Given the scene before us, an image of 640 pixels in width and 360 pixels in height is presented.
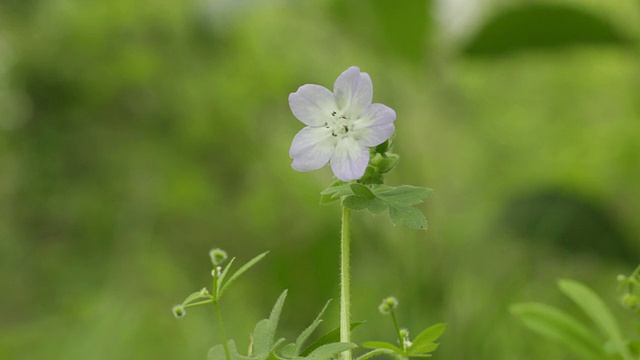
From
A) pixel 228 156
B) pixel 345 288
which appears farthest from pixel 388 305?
pixel 228 156

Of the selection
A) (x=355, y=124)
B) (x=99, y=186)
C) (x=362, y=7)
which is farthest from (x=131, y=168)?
(x=355, y=124)

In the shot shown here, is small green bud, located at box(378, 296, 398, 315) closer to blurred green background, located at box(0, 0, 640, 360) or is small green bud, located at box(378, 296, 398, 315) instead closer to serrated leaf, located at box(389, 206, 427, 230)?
serrated leaf, located at box(389, 206, 427, 230)

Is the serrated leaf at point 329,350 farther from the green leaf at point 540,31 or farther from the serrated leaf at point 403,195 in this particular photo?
the green leaf at point 540,31

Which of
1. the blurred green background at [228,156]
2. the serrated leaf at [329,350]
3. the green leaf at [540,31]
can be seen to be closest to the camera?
the serrated leaf at [329,350]

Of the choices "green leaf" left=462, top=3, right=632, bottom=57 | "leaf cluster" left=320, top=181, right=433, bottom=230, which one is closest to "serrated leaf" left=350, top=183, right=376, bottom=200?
"leaf cluster" left=320, top=181, right=433, bottom=230

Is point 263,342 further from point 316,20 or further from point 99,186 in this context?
point 99,186

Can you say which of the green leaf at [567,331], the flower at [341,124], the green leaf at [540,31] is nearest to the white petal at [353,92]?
the flower at [341,124]

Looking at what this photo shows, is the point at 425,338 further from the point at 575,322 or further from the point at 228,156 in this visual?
the point at 228,156
